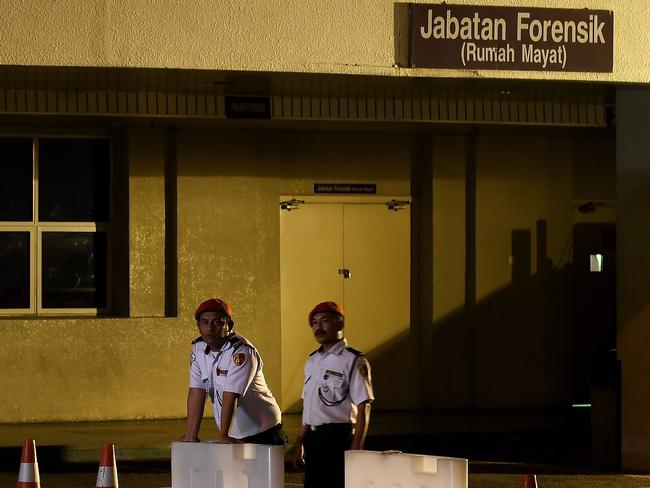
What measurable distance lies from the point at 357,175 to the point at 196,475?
30.4 ft

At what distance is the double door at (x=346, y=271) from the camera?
17.0 m

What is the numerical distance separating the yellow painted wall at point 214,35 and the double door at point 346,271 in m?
5.14

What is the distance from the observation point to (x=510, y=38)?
12.3 meters

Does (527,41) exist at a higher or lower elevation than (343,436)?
higher

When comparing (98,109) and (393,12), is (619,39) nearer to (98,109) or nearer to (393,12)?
(393,12)

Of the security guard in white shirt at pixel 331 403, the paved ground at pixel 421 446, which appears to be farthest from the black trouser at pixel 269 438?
the paved ground at pixel 421 446

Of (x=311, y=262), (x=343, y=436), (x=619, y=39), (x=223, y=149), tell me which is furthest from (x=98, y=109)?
(x=343, y=436)

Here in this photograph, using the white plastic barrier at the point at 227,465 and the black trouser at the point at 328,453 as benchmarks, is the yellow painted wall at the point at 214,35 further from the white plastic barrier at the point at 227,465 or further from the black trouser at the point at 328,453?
the white plastic barrier at the point at 227,465

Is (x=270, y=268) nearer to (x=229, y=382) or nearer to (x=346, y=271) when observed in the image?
(x=346, y=271)

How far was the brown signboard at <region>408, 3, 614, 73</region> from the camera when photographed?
12.1m

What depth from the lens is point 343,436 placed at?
29.3 feet

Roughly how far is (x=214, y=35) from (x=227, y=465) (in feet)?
15.8

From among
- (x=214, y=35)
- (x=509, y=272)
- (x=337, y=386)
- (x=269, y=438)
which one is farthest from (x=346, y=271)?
(x=337, y=386)

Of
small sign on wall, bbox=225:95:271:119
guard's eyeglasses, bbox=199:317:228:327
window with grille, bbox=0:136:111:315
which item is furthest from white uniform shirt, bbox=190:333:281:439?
window with grille, bbox=0:136:111:315
